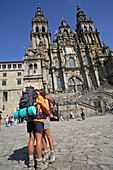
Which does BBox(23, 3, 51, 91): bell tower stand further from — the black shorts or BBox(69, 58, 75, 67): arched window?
the black shorts

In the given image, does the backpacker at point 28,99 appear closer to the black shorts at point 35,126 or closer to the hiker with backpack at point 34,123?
the hiker with backpack at point 34,123

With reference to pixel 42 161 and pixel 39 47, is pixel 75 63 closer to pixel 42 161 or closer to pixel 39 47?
pixel 39 47

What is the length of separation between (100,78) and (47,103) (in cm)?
3359

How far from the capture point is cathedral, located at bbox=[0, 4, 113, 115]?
78.9 feet

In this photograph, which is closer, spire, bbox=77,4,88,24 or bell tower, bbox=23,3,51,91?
bell tower, bbox=23,3,51,91

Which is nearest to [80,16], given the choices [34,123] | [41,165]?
[34,123]

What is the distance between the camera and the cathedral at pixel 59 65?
24.1m

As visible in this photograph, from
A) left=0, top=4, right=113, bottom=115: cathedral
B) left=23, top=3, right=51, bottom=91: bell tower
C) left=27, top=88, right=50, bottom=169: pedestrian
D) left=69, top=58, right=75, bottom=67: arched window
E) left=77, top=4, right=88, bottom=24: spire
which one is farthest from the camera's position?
left=77, top=4, right=88, bottom=24: spire

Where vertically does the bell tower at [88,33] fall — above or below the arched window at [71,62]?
above

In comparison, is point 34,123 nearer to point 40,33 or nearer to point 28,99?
point 28,99

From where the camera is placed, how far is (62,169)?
1.98m

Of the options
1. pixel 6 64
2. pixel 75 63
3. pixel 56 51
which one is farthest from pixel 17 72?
pixel 75 63

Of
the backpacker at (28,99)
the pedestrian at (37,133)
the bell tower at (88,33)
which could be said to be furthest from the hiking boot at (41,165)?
the bell tower at (88,33)

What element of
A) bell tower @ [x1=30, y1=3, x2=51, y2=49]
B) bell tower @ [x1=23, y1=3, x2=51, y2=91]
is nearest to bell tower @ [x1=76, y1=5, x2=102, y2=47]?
bell tower @ [x1=30, y1=3, x2=51, y2=49]
